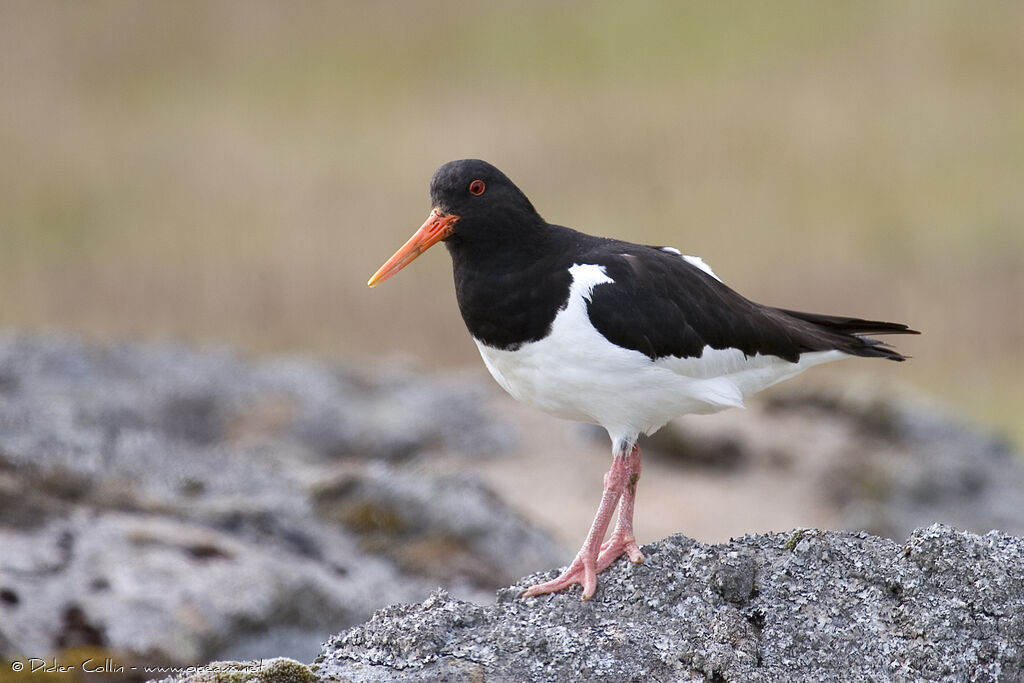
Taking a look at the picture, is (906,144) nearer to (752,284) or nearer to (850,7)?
(752,284)

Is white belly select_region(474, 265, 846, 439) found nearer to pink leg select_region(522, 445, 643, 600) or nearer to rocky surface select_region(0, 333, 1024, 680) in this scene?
pink leg select_region(522, 445, 643, 600)

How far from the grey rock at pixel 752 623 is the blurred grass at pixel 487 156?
39.8 feet

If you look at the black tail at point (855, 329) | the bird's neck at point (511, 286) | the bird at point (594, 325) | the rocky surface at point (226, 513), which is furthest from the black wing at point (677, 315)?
the rocky surface at point (226, 513)

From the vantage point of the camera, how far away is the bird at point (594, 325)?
6227mm

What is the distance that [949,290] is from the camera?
19625 mm

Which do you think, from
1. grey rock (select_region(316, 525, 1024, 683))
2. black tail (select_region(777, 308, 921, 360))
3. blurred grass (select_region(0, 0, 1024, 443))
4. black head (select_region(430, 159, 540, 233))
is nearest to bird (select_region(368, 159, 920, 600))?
black head (select_region(430, 159, 540, 233))

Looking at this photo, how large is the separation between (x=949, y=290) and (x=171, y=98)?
1731 cm

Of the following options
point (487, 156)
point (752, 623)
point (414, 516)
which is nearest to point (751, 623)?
point (752, 623)

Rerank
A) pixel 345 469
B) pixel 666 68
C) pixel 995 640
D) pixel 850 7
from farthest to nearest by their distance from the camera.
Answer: pixel 850 7, pixel 666 68, pixel 345 469, pixel 995 640

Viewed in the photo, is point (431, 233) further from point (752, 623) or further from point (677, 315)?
point (752, 623)

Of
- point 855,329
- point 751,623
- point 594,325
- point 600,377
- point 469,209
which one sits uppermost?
point 855,329

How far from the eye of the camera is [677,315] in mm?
6488

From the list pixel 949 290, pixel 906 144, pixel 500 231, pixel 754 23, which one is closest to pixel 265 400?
pixel 500 231

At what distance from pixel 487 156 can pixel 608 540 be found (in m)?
17.9
